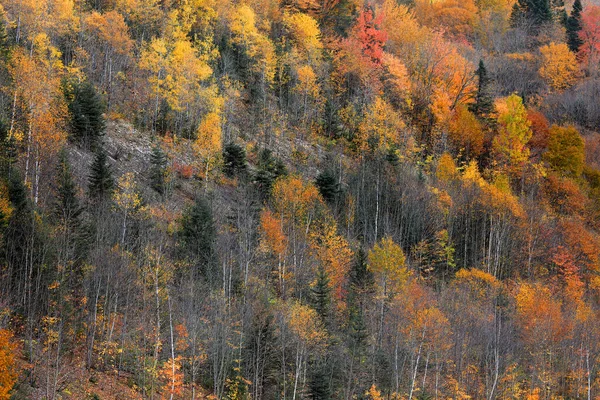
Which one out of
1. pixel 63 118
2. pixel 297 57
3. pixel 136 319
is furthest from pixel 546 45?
pixel 136 319

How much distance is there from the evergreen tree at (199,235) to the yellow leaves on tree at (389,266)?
41.7 feet

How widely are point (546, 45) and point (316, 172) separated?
2039 inches

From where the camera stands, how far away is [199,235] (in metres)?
43.7

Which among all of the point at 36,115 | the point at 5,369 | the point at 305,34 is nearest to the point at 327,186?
the point at 36,115

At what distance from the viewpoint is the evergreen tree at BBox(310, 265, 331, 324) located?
4294cm

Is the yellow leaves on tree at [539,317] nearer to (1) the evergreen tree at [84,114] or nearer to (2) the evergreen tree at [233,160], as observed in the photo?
(2) the evergreen tree at [233,160]

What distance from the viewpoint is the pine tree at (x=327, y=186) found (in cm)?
5759

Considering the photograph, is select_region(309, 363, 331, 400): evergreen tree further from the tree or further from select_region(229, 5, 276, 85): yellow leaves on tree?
the tree

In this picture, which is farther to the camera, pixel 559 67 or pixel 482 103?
pixel 559 67

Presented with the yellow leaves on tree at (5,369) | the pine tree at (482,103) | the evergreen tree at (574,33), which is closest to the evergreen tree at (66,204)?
the yellow leaves on tree at (5,369)

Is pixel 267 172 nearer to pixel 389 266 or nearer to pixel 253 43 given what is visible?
pixel 389 266

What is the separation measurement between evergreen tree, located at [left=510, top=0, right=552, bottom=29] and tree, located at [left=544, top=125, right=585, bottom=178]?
39.1 m

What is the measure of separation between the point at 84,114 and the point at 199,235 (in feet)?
48.0

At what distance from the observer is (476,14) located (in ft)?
366
